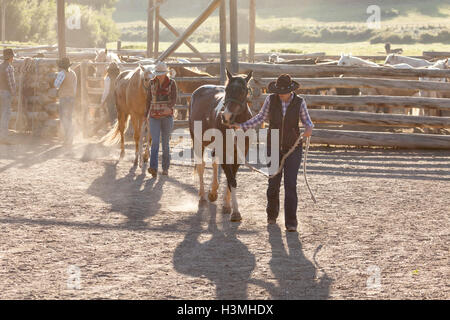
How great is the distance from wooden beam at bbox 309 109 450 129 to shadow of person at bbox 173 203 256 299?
742 cm

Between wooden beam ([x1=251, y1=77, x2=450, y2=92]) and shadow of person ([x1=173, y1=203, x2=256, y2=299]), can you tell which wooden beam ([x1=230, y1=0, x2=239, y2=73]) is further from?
shadow of person ([x1=173, y1=203, x2=256, y2=299])

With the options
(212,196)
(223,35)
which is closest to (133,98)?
(223,35)

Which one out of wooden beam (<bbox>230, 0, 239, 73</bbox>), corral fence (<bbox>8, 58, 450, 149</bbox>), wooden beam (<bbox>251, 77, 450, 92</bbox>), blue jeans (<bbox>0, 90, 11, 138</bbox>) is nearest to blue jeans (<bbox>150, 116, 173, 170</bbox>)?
wooden beam (<bbox>230, 0, 239, 73</bbox>)

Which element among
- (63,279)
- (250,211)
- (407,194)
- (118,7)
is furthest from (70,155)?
(118,7)

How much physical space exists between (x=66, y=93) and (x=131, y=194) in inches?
228

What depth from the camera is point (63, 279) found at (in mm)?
5121

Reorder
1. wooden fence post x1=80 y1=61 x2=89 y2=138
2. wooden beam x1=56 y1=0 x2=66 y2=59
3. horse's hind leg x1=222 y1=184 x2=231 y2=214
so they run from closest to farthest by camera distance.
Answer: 1. horse's hind leg x1=222 y1=184 x2=231 y2=214
2. wooden beam x1=56 y1=0 x2=66 y2=59
3. wooden fence post x1=80 y1=61 x2=89 y2=138

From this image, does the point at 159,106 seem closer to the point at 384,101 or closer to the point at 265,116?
the point at 265,116

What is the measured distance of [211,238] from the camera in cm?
660

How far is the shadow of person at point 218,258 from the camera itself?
16.7 ft

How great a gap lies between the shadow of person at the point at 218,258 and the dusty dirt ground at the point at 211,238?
1 cm

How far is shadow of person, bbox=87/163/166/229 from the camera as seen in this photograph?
764 centimetres
